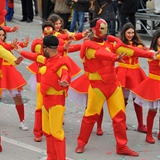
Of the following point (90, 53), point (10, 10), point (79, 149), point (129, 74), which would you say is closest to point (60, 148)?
point (79, 149)

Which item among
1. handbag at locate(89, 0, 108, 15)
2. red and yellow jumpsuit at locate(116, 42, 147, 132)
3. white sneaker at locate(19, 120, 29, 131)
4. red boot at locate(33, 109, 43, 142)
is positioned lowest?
white sneaker at locate(19, 120, 29, 131)

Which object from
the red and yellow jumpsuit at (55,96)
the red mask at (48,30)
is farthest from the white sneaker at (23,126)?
the red and yellow jumpsuit at (55,96)

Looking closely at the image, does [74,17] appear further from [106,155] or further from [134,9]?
[106,155]

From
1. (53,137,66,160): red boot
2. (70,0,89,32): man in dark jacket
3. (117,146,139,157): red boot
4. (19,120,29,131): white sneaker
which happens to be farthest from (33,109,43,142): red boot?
(70,0,89,32): man in dark jacket

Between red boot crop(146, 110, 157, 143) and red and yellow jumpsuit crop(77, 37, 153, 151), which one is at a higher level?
red and yellow jumpsuit crop(77, 37, 153, 151)

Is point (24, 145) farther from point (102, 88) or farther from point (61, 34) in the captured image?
point (61, 34)

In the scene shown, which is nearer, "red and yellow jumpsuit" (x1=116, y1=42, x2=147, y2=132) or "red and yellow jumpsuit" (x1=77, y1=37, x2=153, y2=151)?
"red and yellow jumpsuit" (x1=77, y1=37, x2=153, y2=151)

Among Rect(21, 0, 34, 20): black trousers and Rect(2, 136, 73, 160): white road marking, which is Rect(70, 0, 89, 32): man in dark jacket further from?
Rect(2, 136, 73, 160): white road marking

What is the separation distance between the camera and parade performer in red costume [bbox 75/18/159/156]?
6.64 meters

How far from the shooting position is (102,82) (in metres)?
6.69

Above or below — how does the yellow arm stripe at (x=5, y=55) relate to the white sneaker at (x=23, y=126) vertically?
above

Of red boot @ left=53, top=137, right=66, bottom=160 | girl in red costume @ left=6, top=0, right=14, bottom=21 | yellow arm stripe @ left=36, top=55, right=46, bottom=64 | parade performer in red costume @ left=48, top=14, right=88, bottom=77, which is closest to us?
red boot @ left=53, top=137, right=66, bottom=160

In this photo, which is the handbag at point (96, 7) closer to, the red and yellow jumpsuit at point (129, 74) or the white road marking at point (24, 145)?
the red and yellow jumpsuit at point (129, 74)

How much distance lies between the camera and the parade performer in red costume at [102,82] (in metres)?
6.64
